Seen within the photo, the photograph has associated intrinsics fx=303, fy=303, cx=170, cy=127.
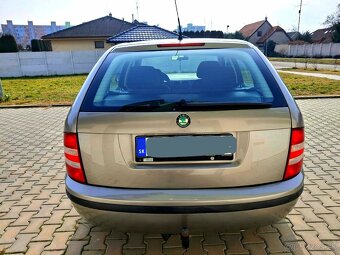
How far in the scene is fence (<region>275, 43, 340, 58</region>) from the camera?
40250mm

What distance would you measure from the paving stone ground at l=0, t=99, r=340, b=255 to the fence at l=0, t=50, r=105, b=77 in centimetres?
1749

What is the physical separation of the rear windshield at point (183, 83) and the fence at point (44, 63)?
19.9m

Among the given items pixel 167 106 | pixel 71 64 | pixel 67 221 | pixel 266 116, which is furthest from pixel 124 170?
pixel 71 64

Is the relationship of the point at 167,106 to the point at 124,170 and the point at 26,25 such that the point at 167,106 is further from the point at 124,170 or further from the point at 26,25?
the point at 26,25

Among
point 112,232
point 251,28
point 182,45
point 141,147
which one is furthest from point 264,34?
point 141,147

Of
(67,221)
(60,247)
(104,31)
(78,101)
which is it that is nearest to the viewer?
(78,101)

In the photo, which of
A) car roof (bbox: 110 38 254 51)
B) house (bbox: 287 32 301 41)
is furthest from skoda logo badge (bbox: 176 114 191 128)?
house (bbox: 287 32 301 41)

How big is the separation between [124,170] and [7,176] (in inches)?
111

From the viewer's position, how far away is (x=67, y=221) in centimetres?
282

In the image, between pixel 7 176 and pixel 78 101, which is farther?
pixel 7 176

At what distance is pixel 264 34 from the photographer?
6316 cm

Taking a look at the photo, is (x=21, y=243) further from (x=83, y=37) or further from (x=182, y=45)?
(x=83, y=37)

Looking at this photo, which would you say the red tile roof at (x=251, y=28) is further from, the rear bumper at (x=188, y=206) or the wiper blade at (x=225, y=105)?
the rear bumper at (x=188, y=206)

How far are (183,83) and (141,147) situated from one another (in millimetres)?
647
